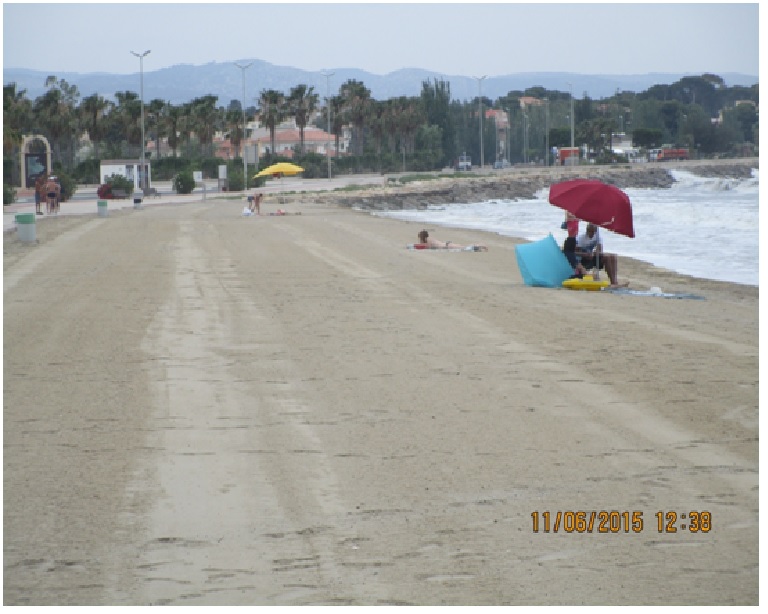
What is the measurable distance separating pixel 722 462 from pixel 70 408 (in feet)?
15.4

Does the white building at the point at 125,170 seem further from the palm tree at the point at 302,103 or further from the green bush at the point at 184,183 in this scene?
the palm tree at the point at 302,103

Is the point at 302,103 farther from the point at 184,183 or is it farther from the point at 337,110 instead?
the point at 184,183

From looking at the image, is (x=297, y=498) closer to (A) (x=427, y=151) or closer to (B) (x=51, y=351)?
(B) (x=51, y=351)

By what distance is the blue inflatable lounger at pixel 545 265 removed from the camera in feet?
55.7

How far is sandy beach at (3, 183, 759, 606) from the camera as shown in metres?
5.43

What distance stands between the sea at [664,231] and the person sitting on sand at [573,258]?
4.52 metres

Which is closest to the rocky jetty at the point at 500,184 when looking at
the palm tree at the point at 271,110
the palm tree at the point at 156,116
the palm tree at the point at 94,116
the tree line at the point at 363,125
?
the tree line at the point at 363,125

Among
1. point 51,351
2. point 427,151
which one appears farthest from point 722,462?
point 427,151

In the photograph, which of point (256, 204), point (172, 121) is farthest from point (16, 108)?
point (256, 204)

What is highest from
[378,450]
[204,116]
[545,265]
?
[204,116]

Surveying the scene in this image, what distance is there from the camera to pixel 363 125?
110750 millimetres

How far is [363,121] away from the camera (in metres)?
110

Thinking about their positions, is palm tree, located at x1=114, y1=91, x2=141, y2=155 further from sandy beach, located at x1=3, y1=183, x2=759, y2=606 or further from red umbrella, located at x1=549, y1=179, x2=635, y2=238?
red umbrella, located at x1=549, y1=179, x2=635, y2=238

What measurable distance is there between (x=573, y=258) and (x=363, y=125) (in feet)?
312
